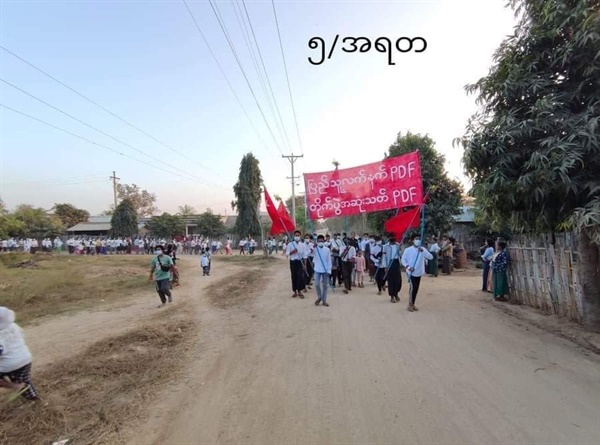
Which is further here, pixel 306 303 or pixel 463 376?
pixel 306 303

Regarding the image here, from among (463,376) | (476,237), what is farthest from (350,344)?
(476,237)

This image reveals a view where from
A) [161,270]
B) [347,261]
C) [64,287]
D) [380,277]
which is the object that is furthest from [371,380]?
[64,287]

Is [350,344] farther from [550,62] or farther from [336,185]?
[336,185]

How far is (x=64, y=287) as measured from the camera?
653 inches

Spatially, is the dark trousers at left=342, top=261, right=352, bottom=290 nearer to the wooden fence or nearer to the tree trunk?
the wooden fence

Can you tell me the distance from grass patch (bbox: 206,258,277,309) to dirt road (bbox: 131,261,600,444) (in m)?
3.39

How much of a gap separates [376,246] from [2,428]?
9930mm

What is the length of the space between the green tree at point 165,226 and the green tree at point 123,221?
4672 millimetres

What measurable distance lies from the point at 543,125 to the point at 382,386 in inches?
178

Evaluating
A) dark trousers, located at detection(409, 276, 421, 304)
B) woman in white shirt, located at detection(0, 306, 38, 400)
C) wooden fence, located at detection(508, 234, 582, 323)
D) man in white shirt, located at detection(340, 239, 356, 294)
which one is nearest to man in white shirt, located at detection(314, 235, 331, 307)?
dark trousers, located at detection(409, 276, 421, 304)

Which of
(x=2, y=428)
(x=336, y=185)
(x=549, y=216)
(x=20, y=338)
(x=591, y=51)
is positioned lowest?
(x=2, y=428)

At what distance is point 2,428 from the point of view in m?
4.38

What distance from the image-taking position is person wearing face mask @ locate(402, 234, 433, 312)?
9336 millimetres

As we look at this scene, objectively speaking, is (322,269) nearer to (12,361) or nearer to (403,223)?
(403,223)
